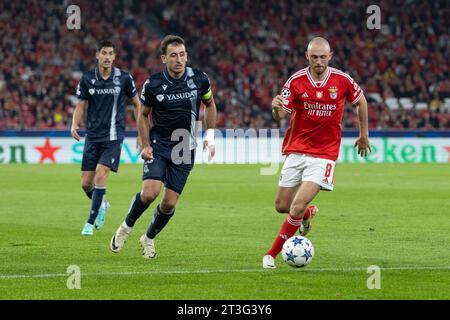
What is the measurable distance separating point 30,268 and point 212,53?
1216 inches

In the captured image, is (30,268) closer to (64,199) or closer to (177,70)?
(177,70)

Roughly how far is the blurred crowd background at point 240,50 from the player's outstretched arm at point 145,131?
23.1m

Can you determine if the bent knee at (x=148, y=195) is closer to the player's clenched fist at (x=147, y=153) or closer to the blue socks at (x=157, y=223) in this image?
the blue socks at (x=157, y=223)

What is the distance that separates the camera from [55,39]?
127 ft

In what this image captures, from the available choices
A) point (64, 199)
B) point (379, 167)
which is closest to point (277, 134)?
point (379, 167)

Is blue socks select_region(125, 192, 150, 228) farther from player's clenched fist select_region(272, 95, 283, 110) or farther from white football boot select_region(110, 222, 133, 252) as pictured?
player's clenched fist select_region(272, 95, 283, 110)

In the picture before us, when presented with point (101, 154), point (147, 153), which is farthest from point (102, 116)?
point (147, 153)

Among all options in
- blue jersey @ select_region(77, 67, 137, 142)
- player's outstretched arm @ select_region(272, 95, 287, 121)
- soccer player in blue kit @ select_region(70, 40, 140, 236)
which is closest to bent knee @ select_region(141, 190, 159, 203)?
player's outstretched arm @ select_region(272, 95, 287, 121)

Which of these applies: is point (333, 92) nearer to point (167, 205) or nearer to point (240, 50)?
point (167, 205)

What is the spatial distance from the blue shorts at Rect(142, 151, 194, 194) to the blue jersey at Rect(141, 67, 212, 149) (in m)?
0.20

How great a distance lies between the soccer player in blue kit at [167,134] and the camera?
10.6m

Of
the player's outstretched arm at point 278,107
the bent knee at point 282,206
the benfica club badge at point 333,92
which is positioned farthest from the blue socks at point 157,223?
the benfica club badge at point 333,92

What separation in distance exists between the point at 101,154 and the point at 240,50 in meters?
27.2

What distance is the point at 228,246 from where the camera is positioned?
38.6ft
